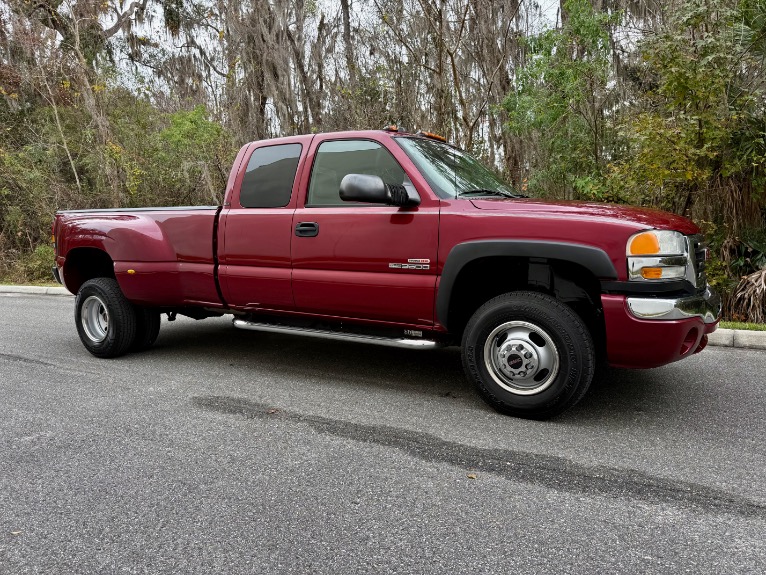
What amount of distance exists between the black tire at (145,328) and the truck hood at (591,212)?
3.60 m

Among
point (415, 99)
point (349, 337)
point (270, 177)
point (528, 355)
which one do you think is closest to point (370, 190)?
point (349, 337)

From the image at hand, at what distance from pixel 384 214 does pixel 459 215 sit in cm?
56

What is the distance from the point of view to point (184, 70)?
21172 millimetres

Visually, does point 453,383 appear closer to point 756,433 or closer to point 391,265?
point 391,265

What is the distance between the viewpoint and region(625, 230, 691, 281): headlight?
137 inches

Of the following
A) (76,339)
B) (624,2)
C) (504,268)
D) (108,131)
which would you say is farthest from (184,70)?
(504,268)

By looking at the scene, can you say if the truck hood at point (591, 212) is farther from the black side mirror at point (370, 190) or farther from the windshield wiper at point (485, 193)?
the black side mirror at point (370, 190)

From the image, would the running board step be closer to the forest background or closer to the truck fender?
the truck fender

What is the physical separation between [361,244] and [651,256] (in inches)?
76.6

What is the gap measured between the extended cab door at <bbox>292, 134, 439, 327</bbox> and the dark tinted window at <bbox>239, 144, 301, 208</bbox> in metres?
0.18

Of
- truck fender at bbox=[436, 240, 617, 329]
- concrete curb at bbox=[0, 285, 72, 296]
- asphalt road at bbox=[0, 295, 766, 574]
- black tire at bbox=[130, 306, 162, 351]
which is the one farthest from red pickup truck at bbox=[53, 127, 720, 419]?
concrete curb at bbox=[0, 285, 72, 296]

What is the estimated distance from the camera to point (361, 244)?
4324 millimetres

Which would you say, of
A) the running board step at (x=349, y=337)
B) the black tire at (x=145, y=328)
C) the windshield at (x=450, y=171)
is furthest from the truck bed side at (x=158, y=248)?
the windshield at (x=450, y=171)

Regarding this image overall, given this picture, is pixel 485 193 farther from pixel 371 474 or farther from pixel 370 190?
pixel 371 474
